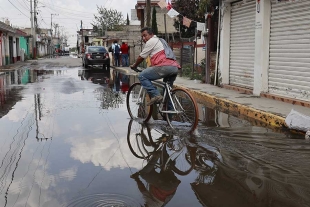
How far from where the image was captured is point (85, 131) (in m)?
6.84

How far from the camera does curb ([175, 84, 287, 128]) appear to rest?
768cm

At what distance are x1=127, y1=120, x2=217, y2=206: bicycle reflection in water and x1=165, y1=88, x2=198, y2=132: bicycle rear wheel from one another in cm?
39

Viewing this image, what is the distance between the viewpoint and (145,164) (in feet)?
16.1

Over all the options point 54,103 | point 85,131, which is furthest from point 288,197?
point 54,103

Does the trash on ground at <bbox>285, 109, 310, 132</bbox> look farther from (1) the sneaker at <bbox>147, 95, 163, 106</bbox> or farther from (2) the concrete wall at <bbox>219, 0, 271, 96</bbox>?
(2) the concrete wall at <bbox>219, 0, 271, 96</bbox>

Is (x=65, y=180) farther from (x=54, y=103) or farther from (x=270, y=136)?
(x=54, y=103)

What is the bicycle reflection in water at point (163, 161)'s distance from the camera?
157 inches

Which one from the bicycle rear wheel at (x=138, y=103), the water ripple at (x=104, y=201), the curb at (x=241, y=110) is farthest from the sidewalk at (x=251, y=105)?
the water ripple at (x=104, y=201)

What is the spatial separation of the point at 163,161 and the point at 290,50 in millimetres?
6272

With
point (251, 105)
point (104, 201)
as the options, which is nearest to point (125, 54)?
point (251, 105)

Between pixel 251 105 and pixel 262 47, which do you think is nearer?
pixel 251 105

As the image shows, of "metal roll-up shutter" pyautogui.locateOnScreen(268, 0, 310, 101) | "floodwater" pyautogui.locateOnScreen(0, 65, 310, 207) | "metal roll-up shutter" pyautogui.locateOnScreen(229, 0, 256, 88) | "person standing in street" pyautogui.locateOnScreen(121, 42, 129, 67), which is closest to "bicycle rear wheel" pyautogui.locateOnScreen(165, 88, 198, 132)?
"floodwater" pyautogui.locateOnScreen(0, 65, 310, 207)

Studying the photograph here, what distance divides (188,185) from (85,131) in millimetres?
3151

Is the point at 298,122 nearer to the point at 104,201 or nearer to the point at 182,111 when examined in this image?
the point at 182,111
